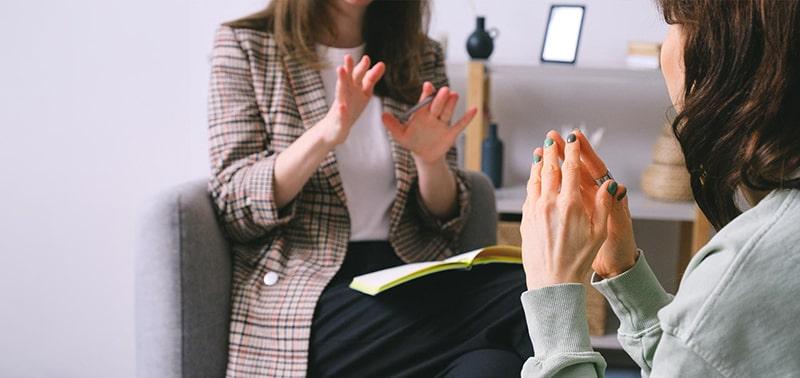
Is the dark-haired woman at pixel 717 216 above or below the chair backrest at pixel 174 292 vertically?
above

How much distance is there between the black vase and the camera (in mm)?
2346

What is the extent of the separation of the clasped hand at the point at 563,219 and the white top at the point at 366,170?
0.67m

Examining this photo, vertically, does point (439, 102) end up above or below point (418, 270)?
above

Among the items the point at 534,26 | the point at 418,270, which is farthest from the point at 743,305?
the point at 534,26

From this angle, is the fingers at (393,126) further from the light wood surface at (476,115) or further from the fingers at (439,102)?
the light wood surface at (476,115)

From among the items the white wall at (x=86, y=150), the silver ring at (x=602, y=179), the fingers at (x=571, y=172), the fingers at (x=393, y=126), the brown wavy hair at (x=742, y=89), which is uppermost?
the brown wavy hair at (x=742, y=89)

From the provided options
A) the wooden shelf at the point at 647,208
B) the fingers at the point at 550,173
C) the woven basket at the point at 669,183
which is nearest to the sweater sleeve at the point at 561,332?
the fingers at the point at 550,173

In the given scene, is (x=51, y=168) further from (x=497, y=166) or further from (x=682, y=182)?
(x=682, y=182)

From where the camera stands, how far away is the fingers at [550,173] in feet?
2.87

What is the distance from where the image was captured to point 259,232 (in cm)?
148

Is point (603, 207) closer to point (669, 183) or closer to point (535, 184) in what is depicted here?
point (535, 184)

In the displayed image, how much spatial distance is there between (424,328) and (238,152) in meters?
0.46

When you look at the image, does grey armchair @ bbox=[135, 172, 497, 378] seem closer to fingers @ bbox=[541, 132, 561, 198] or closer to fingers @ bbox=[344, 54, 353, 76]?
fingers @ bbox=[344, 54, 353, 76]

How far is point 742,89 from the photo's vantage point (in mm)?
729
